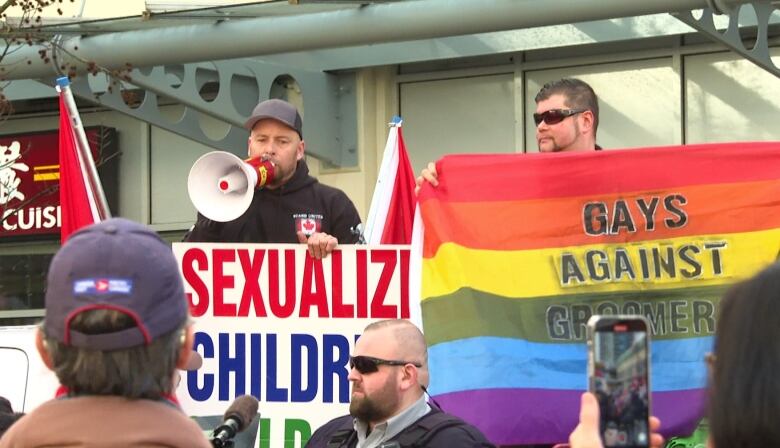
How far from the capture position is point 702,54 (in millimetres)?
11008

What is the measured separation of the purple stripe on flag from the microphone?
167 centimetres

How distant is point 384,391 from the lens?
589 centimetres

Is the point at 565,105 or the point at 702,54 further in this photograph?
the point at 702,54

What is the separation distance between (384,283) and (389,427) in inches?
35.6

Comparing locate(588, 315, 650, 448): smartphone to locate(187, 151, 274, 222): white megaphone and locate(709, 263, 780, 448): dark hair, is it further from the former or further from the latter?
locate(187, 151, 274, 222): white megaphone

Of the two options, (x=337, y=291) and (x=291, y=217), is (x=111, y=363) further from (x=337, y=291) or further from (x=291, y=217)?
(x=291, y=217)

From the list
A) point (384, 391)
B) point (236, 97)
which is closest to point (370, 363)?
point (384, 391)

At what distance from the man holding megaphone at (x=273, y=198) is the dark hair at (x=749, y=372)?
14.1 feet

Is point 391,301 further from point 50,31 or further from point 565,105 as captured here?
point 50,31

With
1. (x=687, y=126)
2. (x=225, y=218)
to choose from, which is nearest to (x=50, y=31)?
(x=687, y=126)

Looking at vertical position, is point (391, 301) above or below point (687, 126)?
below

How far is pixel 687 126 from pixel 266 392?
17.7 ft

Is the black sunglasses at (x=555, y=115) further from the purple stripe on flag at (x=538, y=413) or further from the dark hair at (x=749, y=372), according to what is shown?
Answer: the dark hair at (x=749, y=372)

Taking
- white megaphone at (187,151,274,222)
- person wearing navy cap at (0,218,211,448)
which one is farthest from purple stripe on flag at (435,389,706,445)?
person wearing navy cap at (0,218,211,448)
